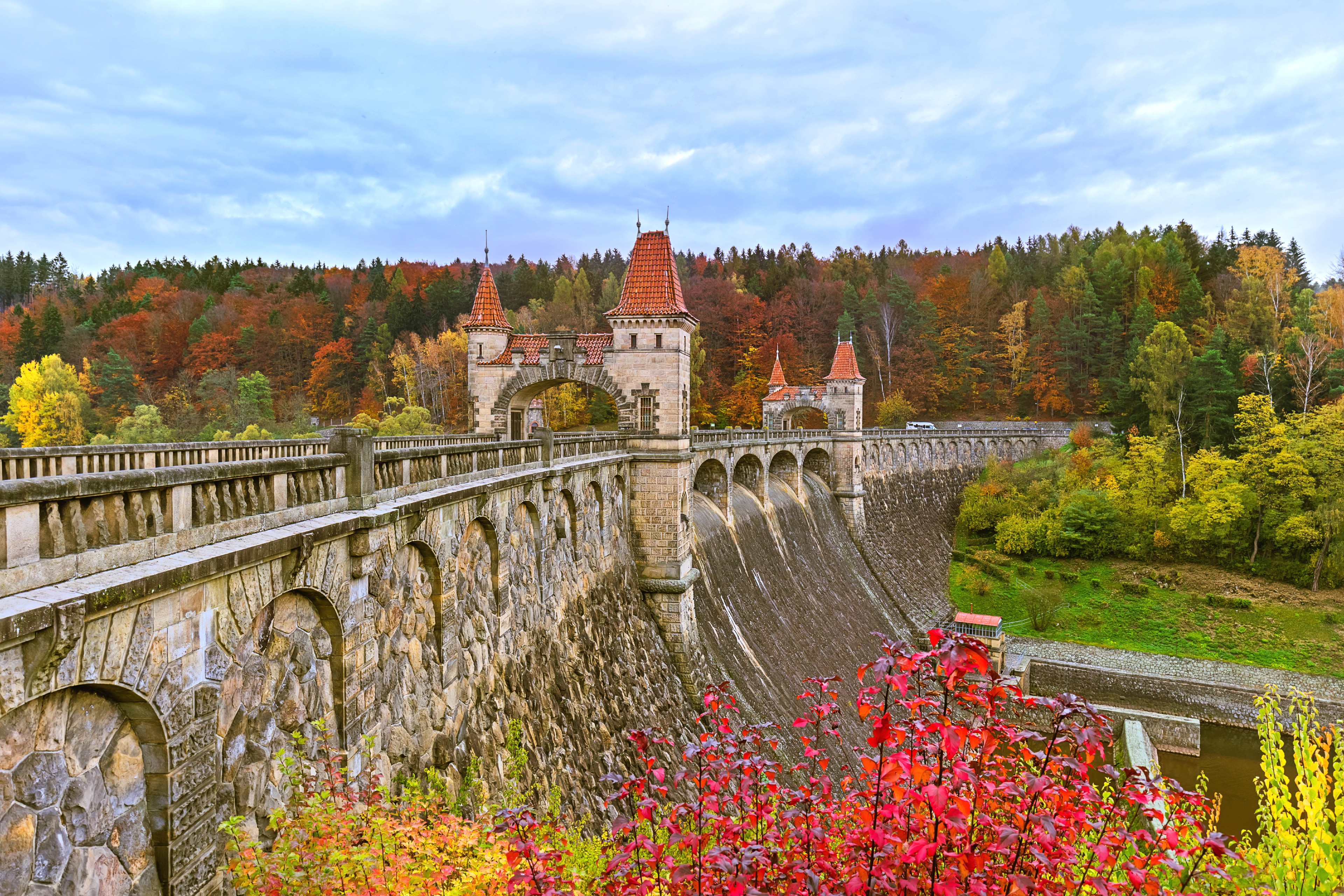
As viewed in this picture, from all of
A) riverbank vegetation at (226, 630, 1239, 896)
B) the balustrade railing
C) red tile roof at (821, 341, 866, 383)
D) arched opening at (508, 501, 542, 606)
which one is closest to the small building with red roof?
arched opening at (508, 501, 542, 606)

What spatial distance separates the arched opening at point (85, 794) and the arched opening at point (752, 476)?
28478 millimetres

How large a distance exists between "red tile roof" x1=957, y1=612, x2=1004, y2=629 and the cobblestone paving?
1.31 metres

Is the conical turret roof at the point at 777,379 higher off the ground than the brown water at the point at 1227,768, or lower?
higher

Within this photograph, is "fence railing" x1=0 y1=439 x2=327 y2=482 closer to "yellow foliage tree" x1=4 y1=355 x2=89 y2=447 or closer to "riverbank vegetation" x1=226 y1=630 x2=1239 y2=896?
"riverbank vegetation" x1=226 y1=630 x2=1239 y2=896

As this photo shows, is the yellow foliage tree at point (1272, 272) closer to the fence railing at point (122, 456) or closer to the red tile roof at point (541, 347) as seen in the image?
the red tile roof at point (541, 347)

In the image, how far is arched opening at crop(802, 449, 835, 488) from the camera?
137 feet

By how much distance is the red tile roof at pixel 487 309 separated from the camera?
70.8ft

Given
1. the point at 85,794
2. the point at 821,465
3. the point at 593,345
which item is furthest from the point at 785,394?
the point at 85,794

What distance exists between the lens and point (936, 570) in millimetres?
43469

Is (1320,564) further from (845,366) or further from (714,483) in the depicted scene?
(714,483)

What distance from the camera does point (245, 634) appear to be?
533 cm

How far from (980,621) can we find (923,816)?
32992 millimetres

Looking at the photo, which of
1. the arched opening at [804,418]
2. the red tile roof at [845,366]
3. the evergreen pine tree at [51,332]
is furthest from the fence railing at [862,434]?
the evergreen pine tree at [51,332]

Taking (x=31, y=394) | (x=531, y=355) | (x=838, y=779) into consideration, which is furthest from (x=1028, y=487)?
(x=31, y=394)
